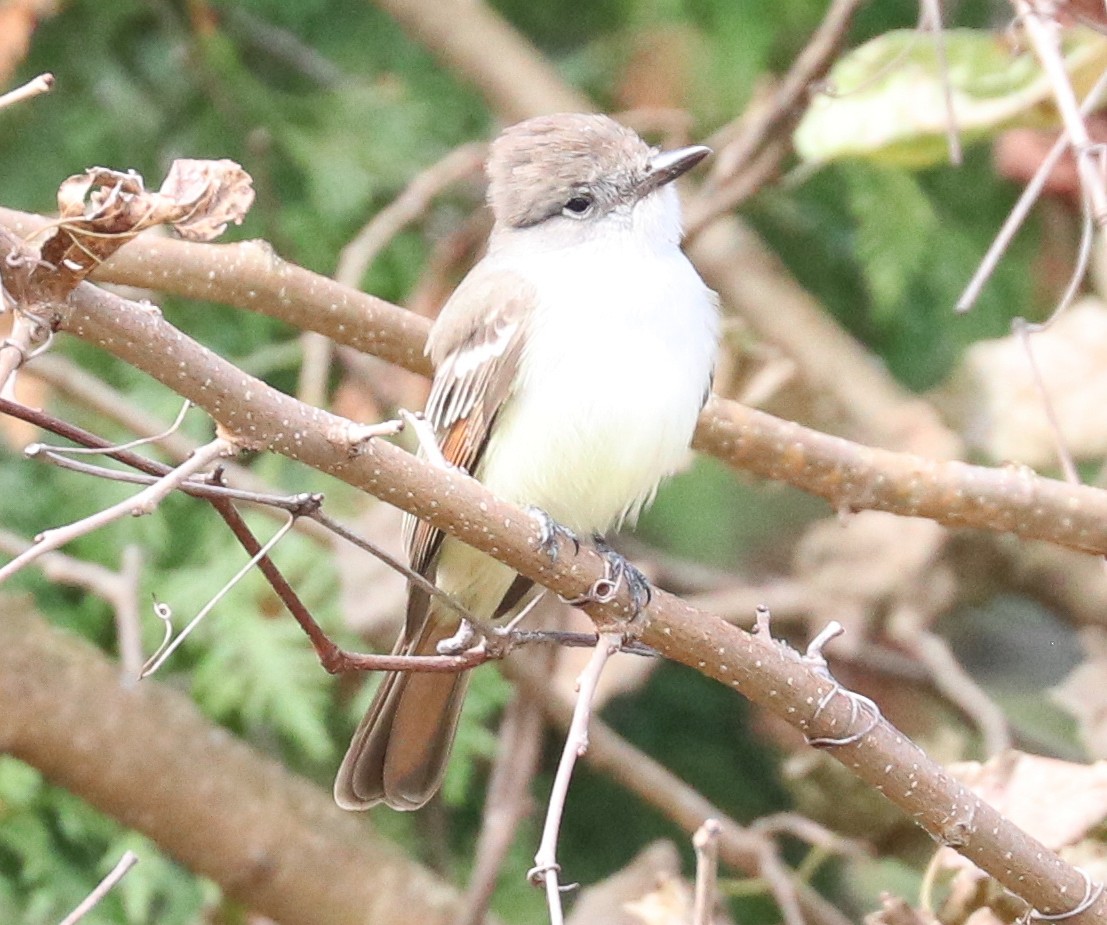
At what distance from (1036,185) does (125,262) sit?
4.19 ft

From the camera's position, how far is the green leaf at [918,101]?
2.98 meters

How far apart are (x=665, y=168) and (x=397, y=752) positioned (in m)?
1.07

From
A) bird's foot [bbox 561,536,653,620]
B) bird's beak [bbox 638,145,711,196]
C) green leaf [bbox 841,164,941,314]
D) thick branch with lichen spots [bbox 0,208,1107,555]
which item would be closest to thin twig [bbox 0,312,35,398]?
bird's foot [bbox 561,536,653,620]

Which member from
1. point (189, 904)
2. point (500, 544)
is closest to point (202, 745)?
point (189, 904)

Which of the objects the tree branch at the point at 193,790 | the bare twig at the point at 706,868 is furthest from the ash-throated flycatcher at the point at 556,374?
the bare twig at the point at 706,868

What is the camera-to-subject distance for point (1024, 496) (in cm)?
237

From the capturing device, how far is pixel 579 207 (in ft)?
8.99

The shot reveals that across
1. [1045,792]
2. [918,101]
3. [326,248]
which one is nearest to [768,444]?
[1045,792]

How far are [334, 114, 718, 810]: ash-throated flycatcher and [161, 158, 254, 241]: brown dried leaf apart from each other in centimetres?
101

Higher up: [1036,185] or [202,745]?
[1036,185]

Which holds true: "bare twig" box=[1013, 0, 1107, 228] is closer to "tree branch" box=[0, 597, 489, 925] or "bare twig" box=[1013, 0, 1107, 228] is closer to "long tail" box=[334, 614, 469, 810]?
"long tail" box=[334, 614, 469, 810]

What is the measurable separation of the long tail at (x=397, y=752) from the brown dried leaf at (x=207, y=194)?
1.14m

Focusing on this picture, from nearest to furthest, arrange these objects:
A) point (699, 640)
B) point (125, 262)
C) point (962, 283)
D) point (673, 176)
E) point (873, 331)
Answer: point (699, 640), point (125, 262), point (673, 176), point (962, 283), point (873, 331)

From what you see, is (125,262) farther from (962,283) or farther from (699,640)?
(962,283)
